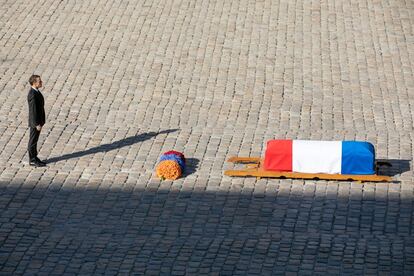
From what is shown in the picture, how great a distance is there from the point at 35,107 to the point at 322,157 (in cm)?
533

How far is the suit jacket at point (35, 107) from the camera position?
19469 mm

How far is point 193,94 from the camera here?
23125 mm

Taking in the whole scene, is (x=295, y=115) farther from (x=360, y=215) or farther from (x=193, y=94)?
(x=360, y=215)

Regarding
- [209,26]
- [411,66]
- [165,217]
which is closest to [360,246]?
[165,217]

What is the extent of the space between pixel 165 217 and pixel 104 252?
1604 millimetres

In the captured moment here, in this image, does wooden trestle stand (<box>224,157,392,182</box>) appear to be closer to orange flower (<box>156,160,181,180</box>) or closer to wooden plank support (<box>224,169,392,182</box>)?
wooden plank support (<box>224,169,392,182</box>)

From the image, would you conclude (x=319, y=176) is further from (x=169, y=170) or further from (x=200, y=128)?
(x=200, y=128)

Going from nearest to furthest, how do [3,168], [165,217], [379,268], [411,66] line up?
[379,268] < [165,217] < [3,168] < [411,66]

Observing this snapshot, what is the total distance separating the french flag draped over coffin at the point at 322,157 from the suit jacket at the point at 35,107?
14.0 ft

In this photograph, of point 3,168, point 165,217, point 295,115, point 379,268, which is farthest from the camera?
point 295,115

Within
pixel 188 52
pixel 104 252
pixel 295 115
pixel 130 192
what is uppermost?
pixel 188 52

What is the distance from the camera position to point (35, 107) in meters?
19.5

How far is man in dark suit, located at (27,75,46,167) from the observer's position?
768 inches

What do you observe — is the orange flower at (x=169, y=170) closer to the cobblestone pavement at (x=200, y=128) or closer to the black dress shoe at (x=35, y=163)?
the cobblestone pavement at (x=200, y=128)
